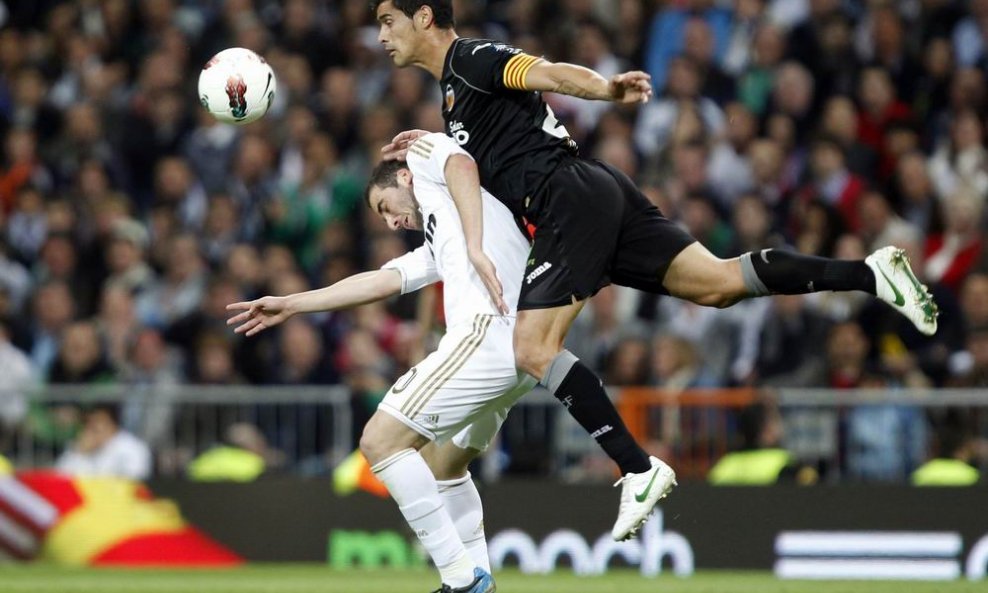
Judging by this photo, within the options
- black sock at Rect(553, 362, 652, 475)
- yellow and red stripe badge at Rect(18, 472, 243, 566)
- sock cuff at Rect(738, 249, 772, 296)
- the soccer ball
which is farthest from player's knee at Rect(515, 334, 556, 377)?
yellow and red stripe badge at Rect(18, 472, 243, 566)

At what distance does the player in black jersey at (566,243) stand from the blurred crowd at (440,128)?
14.3ft

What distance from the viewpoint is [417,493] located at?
7277mm

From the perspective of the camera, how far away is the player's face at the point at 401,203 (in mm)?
7875

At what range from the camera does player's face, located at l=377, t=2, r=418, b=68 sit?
771cm

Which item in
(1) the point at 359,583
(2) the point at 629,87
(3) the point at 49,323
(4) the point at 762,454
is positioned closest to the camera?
(2) the point at 629,87

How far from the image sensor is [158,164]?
16.0 m

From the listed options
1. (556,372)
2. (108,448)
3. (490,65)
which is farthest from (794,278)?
(108,448)

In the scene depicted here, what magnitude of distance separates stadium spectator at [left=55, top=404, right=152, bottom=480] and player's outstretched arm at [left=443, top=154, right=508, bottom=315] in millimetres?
6268

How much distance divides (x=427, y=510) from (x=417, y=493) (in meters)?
0.08

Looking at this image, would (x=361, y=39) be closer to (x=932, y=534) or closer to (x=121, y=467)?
(x=121, y=467)

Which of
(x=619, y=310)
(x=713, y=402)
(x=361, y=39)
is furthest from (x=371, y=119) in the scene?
(x=713, y=402)

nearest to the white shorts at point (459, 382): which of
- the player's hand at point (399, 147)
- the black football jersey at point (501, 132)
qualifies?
the black football jersey at point (501, 132)

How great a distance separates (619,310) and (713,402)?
55.9 inches

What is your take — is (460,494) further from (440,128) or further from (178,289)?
(178,289)
